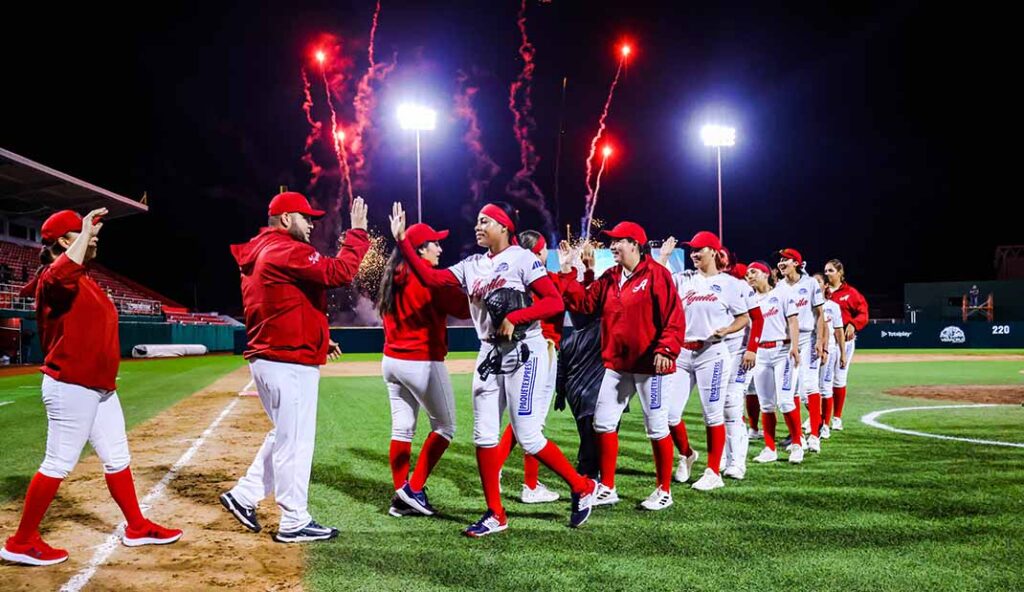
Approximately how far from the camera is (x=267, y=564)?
166 inches

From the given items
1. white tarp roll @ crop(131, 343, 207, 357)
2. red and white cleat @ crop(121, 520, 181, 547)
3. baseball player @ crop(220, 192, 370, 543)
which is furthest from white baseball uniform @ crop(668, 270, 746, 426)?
white tarp roll @ crop(131, 343, 207, 357)

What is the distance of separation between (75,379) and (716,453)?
4792 mm

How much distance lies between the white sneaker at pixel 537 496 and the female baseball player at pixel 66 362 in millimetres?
3037

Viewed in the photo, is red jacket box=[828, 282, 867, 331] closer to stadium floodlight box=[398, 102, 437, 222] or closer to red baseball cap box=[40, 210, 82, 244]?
red baseball cap box=[40, 210, 82, 244]

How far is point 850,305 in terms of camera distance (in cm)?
1017

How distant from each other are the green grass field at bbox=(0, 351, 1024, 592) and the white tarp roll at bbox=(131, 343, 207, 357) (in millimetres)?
22195

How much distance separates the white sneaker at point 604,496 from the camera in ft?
18.2

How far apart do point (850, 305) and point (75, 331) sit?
30.7 feet

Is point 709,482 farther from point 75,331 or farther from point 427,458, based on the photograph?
point 75,331

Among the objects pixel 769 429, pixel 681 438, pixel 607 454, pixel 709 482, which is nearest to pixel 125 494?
pixel 607 454

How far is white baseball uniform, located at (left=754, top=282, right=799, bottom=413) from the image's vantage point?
752 centimetres

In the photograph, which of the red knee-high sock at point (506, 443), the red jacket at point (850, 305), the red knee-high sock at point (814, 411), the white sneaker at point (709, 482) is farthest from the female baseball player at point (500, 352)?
the red jacket at point (850, 305)

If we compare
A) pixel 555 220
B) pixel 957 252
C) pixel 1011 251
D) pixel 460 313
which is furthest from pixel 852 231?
pixel 460 313

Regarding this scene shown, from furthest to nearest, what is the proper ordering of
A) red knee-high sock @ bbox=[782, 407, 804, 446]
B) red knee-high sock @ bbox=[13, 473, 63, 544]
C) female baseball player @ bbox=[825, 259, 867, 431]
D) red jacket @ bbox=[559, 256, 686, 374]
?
female baseball player @ bbox=[825, 259, 867, 431] < red knee-high sock @ bbox=[782, 407, 804, 446] < red jacket @ bbox=[559, 256, 686, 374] < red knee-high sock @ bbox=[13, 473, 63, 544]
